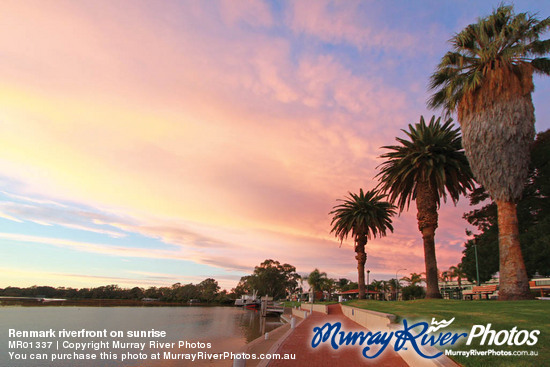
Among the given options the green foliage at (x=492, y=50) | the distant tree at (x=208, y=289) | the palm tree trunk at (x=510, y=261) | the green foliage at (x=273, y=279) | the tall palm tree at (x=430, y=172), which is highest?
the green foliage at (x=492, y=50)

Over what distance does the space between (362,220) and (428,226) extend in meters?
15.8

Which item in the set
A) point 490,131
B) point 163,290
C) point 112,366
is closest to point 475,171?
point 490,131

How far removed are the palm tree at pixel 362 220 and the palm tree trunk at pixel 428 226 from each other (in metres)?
15.2

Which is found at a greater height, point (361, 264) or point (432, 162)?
point (432, 162)

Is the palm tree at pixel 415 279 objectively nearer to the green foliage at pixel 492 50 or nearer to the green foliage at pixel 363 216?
the green foliage at pixel 363 216

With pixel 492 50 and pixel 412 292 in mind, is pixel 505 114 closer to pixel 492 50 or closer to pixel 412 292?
pixel 492 50

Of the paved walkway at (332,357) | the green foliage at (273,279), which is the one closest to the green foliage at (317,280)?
the green foliage at (273,279)

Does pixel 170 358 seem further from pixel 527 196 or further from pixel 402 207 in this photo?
pixel 527 196

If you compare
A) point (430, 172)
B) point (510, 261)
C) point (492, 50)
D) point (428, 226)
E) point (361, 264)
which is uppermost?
point (492, 50)

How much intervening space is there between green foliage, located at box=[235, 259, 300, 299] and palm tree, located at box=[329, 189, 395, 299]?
86.8m

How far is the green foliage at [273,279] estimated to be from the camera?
128 metres

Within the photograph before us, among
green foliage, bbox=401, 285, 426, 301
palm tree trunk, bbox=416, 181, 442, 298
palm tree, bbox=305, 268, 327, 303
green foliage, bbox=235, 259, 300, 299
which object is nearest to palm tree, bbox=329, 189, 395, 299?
palm tree trunk, bbox=416, 181, 442, 298

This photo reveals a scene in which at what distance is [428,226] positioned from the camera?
28.8 metres

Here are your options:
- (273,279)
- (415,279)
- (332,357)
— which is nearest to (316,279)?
(415,279)
